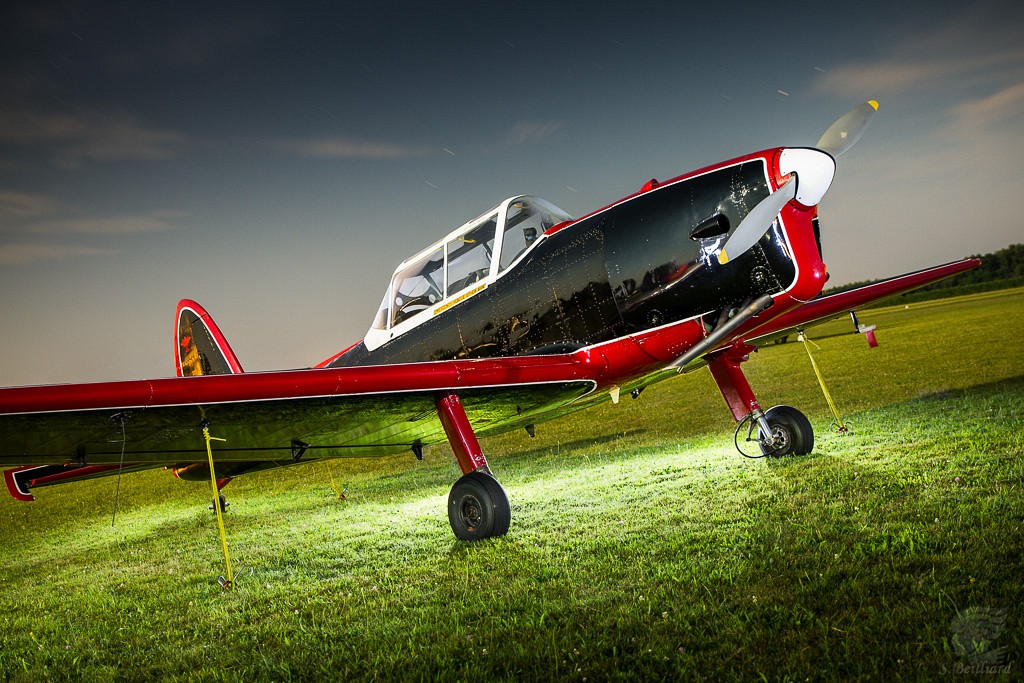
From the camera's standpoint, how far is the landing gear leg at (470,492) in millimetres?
4441

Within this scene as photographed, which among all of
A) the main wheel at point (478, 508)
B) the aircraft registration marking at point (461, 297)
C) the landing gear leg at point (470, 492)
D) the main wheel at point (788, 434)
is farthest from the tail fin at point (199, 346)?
the main wheel at point (788, 434)

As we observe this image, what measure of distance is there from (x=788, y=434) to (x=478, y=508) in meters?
3.40

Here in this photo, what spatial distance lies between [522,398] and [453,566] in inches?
67.8

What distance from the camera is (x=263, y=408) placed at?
4.08 metres

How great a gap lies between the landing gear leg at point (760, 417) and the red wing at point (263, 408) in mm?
1898

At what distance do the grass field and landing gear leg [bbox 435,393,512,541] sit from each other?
21 cm

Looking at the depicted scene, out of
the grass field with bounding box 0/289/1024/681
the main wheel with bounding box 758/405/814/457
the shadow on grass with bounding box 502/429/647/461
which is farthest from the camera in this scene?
the shadow on grass with bounding box 502/429/647/461

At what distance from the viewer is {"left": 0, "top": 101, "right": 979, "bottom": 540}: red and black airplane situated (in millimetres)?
3930

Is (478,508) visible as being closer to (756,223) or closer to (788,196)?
(756,223)

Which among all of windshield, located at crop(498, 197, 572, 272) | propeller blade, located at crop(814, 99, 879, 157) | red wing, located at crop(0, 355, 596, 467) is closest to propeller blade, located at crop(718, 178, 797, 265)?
propeller blade, located at crop(814, 99, 879, 157)

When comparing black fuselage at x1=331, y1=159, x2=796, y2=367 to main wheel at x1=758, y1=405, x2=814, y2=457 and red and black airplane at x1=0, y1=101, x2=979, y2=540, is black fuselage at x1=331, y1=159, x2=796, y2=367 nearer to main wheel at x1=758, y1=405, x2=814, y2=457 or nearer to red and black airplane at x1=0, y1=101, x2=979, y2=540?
red and black airplane at x1=0, y1=101, x2=979, y2=540

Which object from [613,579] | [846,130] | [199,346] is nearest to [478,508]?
[613,579]

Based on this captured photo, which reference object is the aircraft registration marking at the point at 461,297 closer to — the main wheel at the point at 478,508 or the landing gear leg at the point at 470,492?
the landing gear leg at the point at 470,492

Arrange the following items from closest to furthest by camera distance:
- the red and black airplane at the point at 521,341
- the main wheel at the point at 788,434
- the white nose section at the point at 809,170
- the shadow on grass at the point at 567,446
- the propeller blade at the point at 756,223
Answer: the red and black airplane at the point at 521,341 < the propeller blade at the point at 756,223 < the white nose section at the point at 809,170 < the main wheel at the point at 788,434 < the shadow on grass at the point at 567,446
